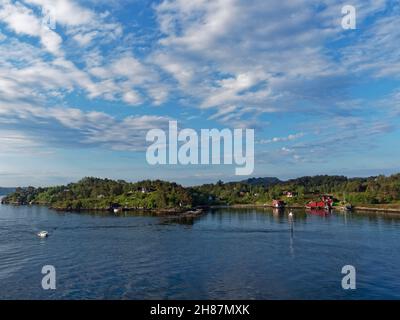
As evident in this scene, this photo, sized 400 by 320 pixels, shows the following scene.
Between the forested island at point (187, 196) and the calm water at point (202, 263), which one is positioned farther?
the forested island at point (187, 196)

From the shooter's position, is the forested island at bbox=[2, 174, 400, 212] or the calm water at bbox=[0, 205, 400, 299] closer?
the calm water at bbox=[0, 205, 400, 299]

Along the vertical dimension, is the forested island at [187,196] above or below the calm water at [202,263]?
above

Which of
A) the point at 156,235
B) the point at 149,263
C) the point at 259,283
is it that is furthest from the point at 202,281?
the point at 156,235

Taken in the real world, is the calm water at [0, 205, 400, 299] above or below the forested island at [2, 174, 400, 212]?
below
